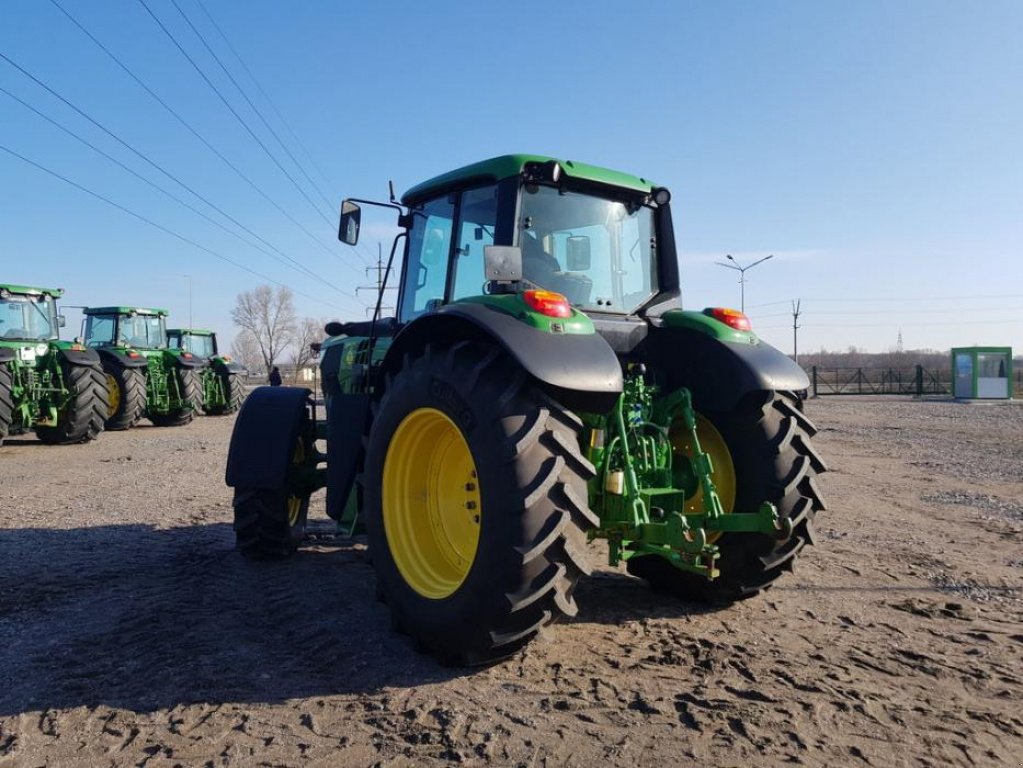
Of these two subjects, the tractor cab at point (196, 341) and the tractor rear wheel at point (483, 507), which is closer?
the tractor rear wheel at point (483, 507)

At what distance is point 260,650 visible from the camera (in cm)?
369

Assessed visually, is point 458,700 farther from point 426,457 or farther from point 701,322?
point 701,322

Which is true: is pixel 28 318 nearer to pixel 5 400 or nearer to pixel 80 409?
pixel 80 409

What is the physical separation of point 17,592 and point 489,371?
3385 mm

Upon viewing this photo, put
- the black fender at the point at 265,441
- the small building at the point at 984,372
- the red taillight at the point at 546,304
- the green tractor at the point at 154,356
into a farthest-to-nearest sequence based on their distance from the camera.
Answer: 1. the small building at the point at 984,372
2. the green tractor at the point at 154,356
3. the black fender at the point at 265,441
4. the red taillight at the point at 546,304

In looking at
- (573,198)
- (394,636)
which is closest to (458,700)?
(394,636)

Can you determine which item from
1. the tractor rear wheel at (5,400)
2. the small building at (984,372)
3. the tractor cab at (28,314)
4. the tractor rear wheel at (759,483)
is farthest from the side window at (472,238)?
the small building at (984,372)

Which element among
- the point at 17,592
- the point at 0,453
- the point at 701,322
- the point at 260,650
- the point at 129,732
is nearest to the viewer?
the point at 129,732

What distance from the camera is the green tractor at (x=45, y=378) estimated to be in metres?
13.2

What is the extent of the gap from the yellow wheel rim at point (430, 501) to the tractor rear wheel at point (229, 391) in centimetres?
1977

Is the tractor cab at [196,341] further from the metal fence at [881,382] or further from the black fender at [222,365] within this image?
the metal fence at [881,382]

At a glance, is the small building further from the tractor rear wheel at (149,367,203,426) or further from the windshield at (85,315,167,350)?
the windshield at (85,315,167,350)

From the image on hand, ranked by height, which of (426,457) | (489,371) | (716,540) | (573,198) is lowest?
(716,540)

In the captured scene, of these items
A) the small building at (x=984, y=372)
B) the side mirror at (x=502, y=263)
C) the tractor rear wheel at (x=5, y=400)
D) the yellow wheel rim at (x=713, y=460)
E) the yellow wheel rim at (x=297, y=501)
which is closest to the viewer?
the side mirror at (x=502, y=263)
